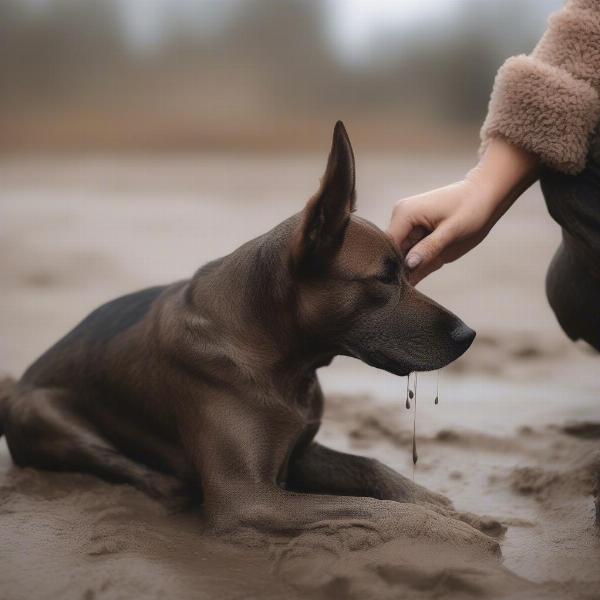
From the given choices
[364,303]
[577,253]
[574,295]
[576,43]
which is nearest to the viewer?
[364,303]

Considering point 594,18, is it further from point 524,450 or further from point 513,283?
point 513,283

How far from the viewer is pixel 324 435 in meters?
4.74

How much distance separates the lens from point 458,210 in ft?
12.1

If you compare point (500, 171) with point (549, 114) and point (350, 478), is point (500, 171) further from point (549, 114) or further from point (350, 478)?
point (350, 478)

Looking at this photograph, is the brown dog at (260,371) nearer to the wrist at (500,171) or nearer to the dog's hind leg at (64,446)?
the dog's hind leg at (64,446)

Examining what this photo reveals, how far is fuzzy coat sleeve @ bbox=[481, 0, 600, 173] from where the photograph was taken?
3.73 m

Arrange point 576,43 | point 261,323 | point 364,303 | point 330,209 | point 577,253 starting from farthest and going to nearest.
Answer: point 577,253 < point 576,43 < point 261,323 < point 364,303 < point 330,209

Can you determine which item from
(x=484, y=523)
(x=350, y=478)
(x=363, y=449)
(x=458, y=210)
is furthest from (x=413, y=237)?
(x=363, y=449)

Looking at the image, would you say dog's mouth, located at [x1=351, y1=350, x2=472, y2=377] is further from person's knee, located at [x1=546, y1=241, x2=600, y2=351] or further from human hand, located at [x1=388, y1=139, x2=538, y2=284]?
person's knee, located at [x1=546, y1=241, x2=600, y2=351]

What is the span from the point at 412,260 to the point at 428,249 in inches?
3.1

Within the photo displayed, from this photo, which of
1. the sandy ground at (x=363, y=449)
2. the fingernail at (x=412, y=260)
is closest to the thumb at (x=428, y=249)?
the fingernail at (x=412, y=260)

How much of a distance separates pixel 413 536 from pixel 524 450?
1480 millimetres

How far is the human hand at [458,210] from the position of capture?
3648 millimetres

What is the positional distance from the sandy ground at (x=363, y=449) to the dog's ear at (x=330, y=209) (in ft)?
2.87
